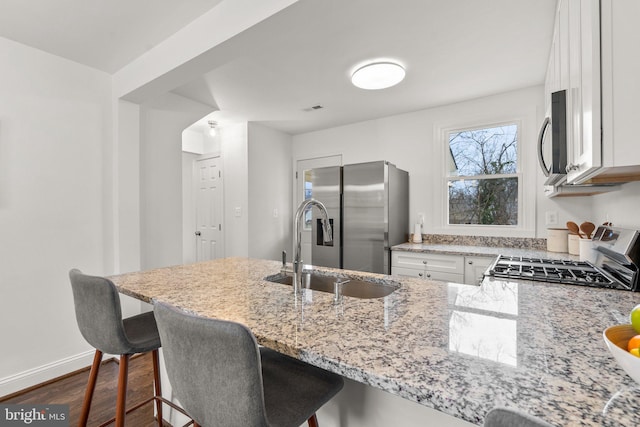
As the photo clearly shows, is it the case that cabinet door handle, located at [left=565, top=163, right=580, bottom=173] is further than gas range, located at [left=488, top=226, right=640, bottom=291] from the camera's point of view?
No

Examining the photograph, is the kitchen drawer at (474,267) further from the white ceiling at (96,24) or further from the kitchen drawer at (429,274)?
the white ceiling at (96,24)

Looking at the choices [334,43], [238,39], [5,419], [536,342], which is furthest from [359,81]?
[5,419]

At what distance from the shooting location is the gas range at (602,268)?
132cm

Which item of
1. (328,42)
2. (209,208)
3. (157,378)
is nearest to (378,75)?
(328,42)

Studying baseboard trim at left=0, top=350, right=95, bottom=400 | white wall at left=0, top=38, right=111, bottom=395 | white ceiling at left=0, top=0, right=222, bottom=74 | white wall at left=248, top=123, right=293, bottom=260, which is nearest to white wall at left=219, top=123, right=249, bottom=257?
white wall at left=248, top=123, right=293, bottom=260

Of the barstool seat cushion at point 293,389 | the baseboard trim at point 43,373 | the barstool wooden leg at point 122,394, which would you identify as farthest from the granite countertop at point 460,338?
the baseboard trim at point 43,373

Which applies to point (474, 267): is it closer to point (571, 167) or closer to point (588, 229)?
point (588, 229)

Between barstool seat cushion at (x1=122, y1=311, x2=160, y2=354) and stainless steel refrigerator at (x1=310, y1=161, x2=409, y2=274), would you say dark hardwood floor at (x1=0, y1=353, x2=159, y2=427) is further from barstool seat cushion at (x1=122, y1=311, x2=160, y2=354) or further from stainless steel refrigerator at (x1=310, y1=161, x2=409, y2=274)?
stainless steel refrigerator at (x1=310, y1=161, x2=409, y2=274)

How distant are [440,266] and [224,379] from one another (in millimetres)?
2515

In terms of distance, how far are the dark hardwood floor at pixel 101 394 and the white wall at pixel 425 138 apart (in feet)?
10.1

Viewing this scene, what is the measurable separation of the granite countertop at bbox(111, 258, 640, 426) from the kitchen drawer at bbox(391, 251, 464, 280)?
138cm

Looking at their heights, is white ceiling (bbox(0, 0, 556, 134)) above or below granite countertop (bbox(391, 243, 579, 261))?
above

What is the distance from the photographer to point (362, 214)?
10.2 ft

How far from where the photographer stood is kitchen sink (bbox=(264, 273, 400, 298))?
1436mm
